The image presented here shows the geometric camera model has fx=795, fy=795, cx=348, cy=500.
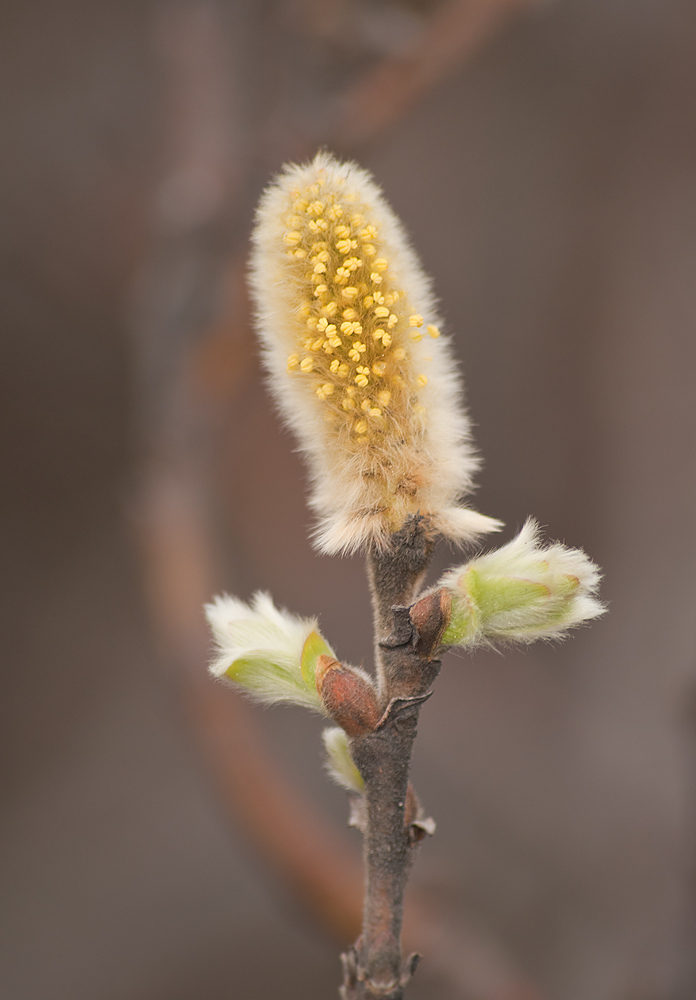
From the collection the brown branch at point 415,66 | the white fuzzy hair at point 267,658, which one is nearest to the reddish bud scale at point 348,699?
the white fuzzy hair at point 267,658

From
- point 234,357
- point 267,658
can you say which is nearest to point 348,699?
point 267,658

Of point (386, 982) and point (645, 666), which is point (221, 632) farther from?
point (645, 666)

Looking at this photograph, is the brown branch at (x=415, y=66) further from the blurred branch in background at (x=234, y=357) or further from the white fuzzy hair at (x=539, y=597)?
the white fuzzy hair at (x=539, y=597)

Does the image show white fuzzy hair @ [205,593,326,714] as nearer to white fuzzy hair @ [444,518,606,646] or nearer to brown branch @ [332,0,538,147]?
white fuzzy hair @ [444,518,606,646]

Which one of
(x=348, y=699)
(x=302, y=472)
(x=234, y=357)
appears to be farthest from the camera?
(x=302, y=472)

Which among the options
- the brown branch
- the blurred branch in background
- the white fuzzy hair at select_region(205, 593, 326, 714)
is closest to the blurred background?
the blurred branch in background

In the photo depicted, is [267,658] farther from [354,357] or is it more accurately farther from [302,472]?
[302,472]
